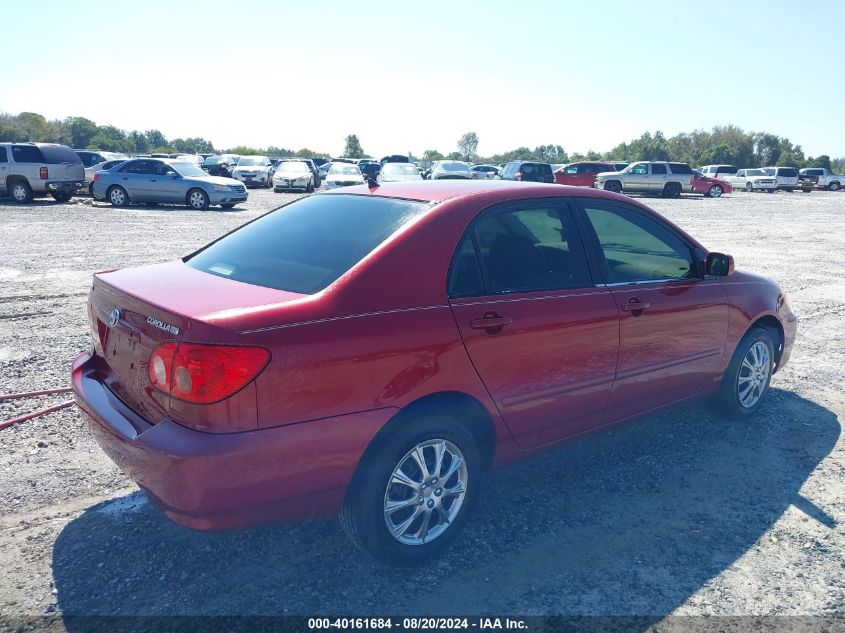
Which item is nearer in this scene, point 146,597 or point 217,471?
point 217,471

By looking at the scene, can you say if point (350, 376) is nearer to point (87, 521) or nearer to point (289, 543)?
point (289, 543)

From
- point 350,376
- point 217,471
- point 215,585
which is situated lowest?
point 215,585

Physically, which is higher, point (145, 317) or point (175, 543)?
point (145, 317)

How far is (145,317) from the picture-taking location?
2.71 m

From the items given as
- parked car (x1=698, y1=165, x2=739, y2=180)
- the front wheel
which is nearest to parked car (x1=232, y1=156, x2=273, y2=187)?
the front wheel

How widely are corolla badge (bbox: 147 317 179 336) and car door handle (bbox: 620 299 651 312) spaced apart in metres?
2.38

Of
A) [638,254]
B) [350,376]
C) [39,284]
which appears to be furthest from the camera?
[39,284]

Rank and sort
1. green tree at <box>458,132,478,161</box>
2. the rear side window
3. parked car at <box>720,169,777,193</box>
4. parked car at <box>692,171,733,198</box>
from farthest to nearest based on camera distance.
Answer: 1. green tree at <box>458,132,478,161</box>
2. parked car at <box>720,169,777,193</box>
3. parked car at <box>692,171,733,198</box>
4. the rear side window

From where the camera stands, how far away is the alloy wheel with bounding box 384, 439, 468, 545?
2.88m

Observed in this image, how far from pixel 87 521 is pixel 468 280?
7.55 ft

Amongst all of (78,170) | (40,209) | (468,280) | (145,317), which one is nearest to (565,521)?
(468,280)

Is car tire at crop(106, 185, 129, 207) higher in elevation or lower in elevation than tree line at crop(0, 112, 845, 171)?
lower

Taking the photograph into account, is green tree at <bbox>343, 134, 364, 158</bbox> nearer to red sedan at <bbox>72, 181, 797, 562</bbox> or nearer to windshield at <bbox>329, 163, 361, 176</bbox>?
windshield at <bbox>329, 163, 361, 176</bbox>

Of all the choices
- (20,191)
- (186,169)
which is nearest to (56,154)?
(20,191)
